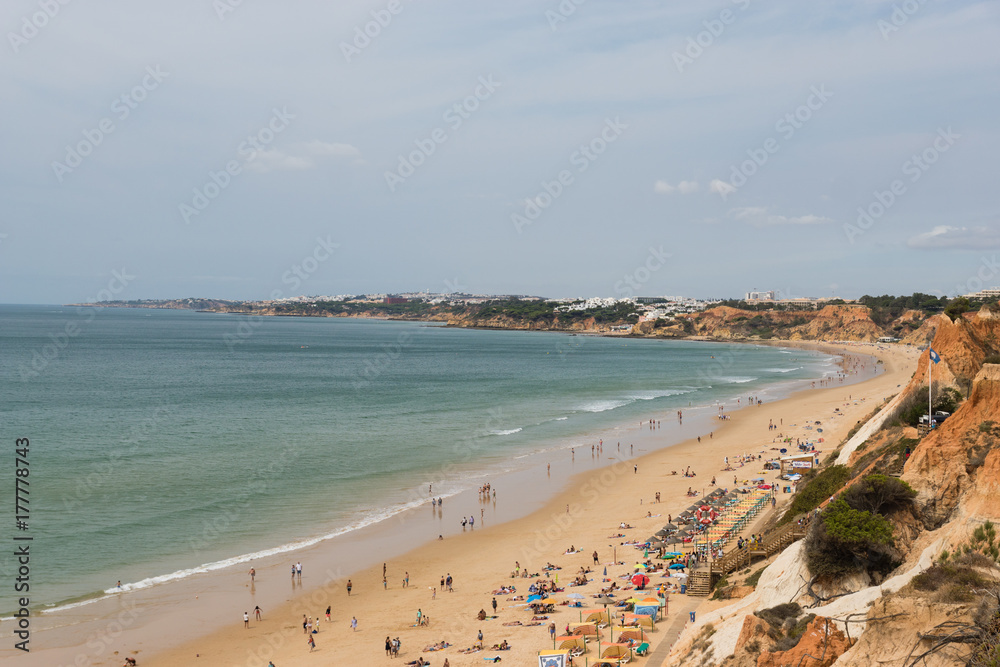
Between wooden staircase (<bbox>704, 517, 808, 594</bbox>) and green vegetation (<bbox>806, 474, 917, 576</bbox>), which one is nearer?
green vegetation (<bbox>806, 474, 917, 576</bbox>)

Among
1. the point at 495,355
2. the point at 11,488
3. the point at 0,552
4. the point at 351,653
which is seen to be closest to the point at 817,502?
the point at 351,653

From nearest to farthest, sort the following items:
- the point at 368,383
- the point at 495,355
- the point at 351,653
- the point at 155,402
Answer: the point at 351,653 → the point at 155,402 → the point at 368,383 → the point at 495,355

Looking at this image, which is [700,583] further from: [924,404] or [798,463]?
[798,463]

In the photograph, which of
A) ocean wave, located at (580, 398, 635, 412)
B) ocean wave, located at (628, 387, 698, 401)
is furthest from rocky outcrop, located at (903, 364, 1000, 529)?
ocean wave, located at (628, 387, 698, 401)

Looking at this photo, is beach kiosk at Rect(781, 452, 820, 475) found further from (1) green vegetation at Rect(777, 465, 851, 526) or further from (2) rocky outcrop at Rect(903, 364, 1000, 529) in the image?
(2) rocky outcrop at Rect(903, 364, 1000, 529)

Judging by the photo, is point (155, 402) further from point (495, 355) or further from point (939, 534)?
point (495, 355)

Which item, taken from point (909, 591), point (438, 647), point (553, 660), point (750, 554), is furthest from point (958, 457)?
point (438, 647)

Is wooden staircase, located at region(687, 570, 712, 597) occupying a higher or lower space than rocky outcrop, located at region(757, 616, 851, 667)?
lower
